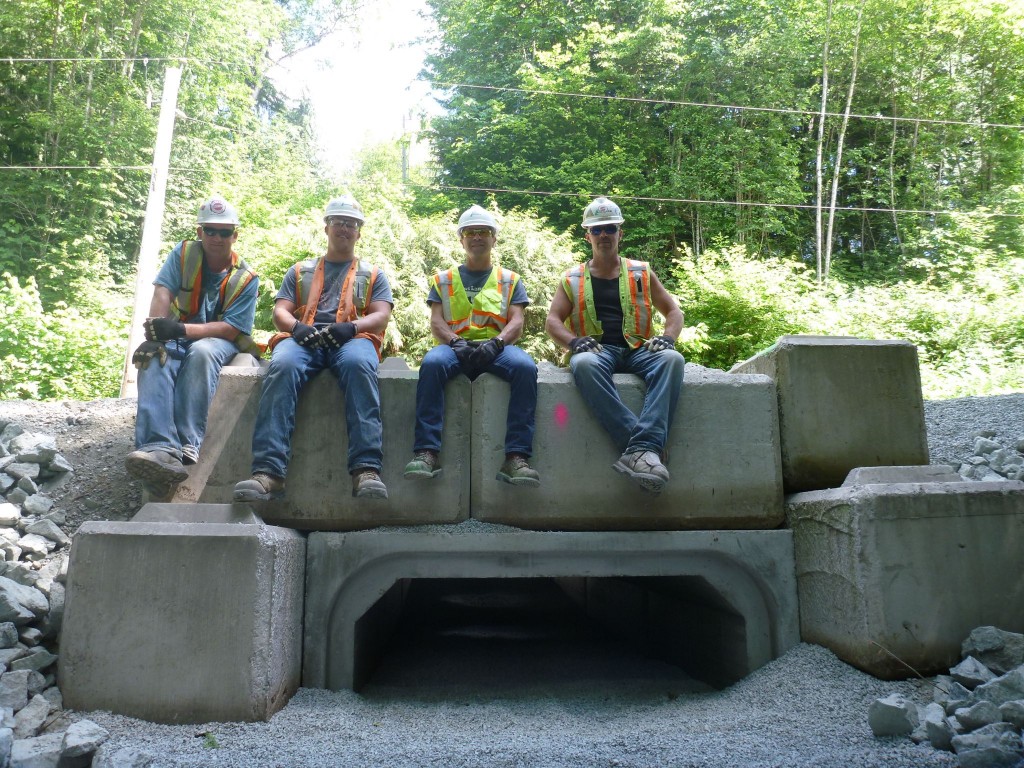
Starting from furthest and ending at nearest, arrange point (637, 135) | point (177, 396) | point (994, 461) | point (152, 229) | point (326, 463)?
point (637, 135) < point (152, 229) < point (994, 461) < point (326, 463) < point (177, 396)

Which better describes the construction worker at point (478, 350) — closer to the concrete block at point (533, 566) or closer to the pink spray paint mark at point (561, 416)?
the pink spray paint mark at point (561, 416)

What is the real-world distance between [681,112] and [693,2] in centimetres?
301

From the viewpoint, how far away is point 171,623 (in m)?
3.03

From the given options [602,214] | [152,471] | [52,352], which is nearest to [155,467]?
[152,471]

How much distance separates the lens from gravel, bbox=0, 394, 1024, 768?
8.89 feet

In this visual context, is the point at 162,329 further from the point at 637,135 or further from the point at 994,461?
the point at 637,135

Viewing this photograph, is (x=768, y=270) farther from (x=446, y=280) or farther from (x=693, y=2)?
(x=446, y=280)

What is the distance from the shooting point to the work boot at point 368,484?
3414 millimetres

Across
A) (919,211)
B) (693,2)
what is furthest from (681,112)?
(919,211)

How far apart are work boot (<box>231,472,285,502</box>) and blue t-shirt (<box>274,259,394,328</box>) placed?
915 millimetres

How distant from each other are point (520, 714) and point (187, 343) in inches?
99.3

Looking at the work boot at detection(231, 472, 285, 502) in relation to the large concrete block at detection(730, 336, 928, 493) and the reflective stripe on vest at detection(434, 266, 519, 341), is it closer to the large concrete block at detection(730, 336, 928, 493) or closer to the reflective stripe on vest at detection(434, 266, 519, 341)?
the reflective stripe on vest at detection(434, 266, 519, 341)

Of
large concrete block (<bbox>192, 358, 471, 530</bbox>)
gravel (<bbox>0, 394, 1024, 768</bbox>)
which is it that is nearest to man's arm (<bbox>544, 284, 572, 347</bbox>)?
large concrete block (<bbox>192, 358, 471, 530</bbox>)

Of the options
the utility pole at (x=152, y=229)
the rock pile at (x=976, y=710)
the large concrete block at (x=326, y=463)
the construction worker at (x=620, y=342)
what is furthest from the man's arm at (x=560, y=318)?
the utility pole at (x=152, y=229)
